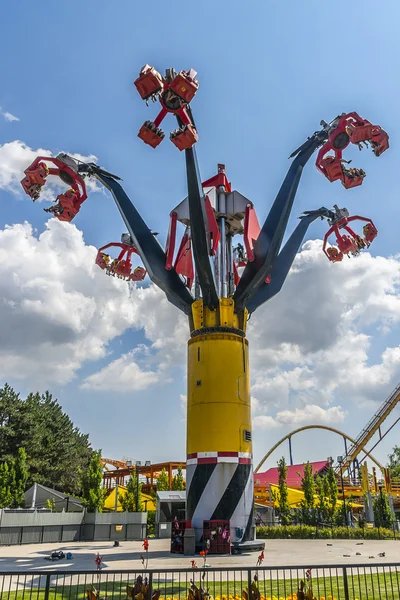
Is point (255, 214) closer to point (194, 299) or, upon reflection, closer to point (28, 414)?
point (194, 299)

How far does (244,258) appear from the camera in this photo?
1113 inches

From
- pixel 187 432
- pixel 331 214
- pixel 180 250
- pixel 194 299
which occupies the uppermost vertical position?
pixel 331 214

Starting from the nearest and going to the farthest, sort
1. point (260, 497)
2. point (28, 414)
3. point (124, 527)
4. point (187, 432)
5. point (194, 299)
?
point (187, 432) < point (194, 299) < point (124, 527) < point (260, 497) < point (28, 414)

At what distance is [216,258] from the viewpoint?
960 inches

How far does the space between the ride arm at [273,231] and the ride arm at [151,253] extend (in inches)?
101

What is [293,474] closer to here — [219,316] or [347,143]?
[219,316]

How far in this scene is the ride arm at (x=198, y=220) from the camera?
20141 mm

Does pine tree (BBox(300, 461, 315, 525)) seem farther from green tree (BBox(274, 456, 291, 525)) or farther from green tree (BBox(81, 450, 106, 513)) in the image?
green tree (BBox(81, 450, 106, 513))

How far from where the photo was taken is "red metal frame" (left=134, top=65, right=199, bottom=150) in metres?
15.9

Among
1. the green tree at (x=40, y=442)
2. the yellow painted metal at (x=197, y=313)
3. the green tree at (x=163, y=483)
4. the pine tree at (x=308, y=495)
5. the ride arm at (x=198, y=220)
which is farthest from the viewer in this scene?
the green tree at (x=40, y=442)

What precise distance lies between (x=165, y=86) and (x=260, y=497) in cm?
4607

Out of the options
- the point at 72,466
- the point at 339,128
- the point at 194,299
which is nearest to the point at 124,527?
the point at 194,299

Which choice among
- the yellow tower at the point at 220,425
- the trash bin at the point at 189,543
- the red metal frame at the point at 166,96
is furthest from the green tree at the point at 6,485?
the red metal frame at the point at 166,96

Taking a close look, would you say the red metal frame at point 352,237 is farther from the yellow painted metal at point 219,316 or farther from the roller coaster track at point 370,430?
the roller coaster track at point 370,430
